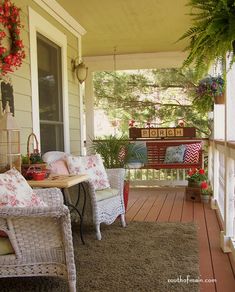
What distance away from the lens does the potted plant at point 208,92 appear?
4.28m

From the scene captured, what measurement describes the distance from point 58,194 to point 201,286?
118cm

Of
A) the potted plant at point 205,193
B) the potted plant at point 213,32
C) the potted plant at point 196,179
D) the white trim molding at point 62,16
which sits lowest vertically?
the potted plant at point 205,193

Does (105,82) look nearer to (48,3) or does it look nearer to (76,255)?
(48,3)

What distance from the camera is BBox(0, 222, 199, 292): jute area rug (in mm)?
2312

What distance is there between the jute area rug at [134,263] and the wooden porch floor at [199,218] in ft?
0.31

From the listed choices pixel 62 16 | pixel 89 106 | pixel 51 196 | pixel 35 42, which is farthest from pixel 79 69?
pixel 51 196

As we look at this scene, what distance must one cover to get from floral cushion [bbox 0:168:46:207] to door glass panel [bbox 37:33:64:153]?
1652 mm

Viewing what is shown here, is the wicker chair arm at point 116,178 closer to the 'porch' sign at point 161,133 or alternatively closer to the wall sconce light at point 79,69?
the wall sconce light at point 79,69

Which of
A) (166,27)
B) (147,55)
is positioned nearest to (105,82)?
(147,55)

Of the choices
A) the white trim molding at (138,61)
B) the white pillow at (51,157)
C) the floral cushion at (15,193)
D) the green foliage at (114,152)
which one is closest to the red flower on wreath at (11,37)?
the white pillow at (51,157)

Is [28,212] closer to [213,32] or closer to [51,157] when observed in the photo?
[213,32]

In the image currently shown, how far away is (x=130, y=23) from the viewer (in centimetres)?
475

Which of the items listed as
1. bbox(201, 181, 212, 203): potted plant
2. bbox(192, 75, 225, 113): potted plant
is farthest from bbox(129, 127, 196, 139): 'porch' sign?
bbox(192, 75, 225, 113): potted plant

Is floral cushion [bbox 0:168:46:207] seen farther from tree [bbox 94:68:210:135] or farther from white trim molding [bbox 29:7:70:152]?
tree [bbox 94:68:210:135]
